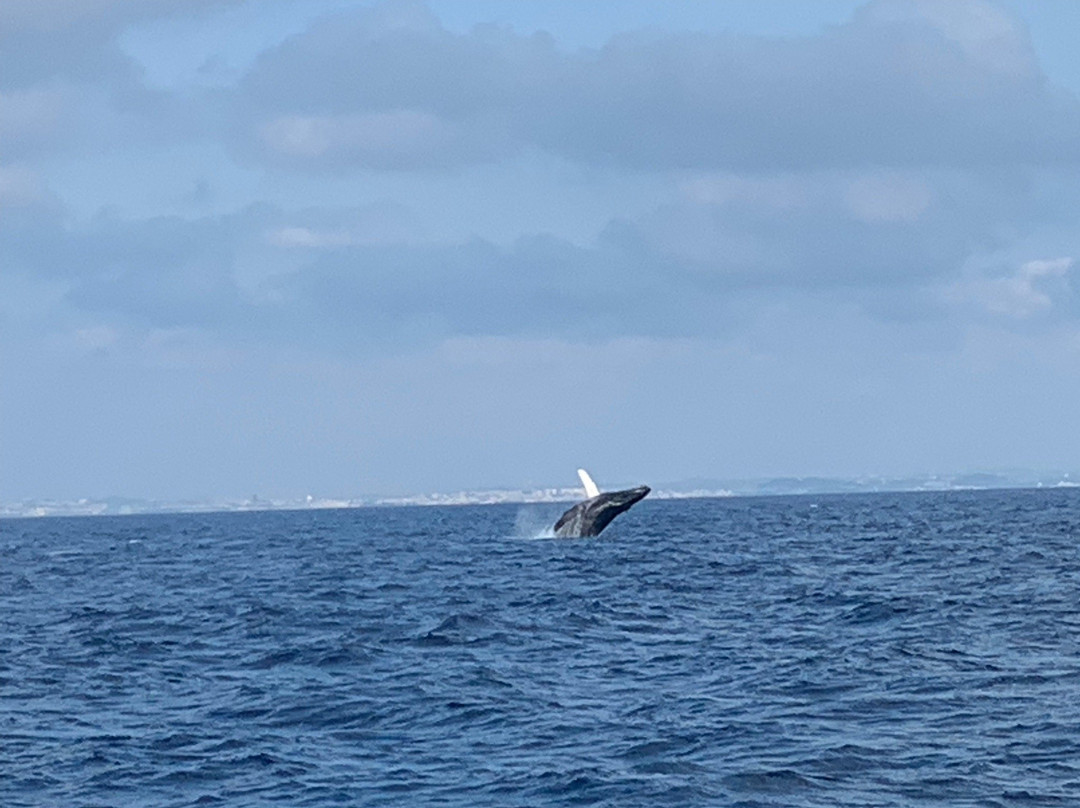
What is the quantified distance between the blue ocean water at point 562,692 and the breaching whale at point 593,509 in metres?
8.82

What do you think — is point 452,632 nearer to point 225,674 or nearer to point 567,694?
point 225,674

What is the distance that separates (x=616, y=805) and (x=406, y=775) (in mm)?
3143

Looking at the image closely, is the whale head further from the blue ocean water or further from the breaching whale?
the blue ocean water

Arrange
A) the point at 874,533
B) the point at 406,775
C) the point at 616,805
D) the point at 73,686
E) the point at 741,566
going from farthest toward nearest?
the point at 874,533, the point at 741,566, the point at 73,686, the point at 406,775, the point at 616,805

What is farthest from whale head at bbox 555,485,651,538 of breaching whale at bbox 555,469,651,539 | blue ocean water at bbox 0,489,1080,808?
blue ocean water at bbox 0,489,1080,808

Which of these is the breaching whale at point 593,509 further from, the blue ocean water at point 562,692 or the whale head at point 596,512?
the blue ocean water at point 562,692

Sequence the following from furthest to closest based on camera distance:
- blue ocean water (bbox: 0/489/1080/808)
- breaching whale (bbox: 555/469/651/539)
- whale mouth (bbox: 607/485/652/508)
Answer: breaching whale (bbox: 555/469/651/539), whale mouth (bbox: 607/485/652/508), blue ocean water (bbox: 0/489/1080/808)

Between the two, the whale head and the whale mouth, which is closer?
the whale mouth

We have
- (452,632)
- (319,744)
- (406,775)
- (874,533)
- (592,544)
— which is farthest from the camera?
(874,533)

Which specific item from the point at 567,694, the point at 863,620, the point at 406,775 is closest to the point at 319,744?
the point at 406,775

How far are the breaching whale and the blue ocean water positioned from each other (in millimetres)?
8820

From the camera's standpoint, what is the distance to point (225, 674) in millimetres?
27062

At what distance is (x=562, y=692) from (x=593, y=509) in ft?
126

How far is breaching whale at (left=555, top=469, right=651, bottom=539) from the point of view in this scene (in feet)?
184
